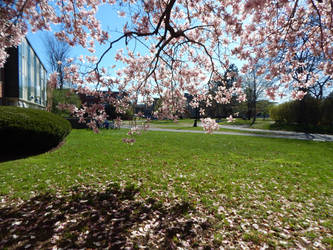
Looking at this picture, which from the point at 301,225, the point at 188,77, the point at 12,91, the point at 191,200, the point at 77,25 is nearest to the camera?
the point at 301,225

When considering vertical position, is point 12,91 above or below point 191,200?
above

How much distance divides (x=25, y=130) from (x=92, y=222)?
20.5 ft

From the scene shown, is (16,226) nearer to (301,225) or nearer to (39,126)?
(301,225)

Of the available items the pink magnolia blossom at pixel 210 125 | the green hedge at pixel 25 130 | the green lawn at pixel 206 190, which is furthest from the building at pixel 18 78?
the pink magnolia blossom at pixel 210 125

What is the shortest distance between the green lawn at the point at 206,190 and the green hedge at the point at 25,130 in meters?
0.76

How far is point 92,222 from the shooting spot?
3129 mm

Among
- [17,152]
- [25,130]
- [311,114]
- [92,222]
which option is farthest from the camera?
[311,114]

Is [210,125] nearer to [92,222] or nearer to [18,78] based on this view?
[92,222]

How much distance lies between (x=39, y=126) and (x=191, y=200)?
292 inches

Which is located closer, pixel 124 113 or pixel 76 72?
pixel 76 72

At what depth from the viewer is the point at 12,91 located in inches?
721

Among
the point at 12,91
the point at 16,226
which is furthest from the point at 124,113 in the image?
the point at 12,91

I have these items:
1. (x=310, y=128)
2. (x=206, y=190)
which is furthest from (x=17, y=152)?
(x=310, y=128)

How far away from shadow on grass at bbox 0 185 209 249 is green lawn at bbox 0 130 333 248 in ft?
0.11
